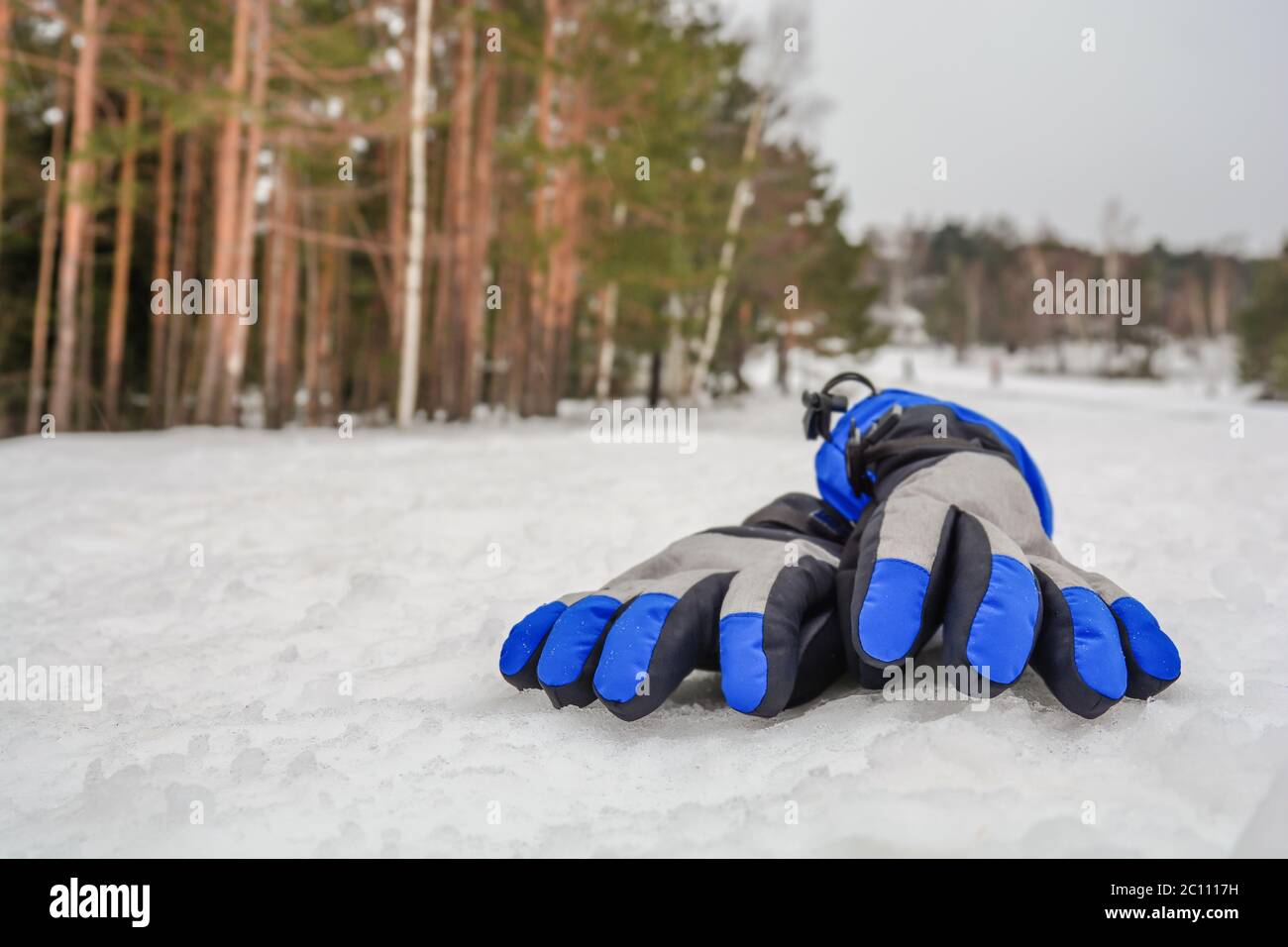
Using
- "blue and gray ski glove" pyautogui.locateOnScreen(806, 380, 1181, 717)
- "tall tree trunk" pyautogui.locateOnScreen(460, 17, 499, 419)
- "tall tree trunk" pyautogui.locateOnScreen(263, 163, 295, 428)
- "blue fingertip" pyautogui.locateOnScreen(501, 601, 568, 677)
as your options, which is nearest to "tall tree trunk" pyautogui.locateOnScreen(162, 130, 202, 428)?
"tall tree trunk" pyautogui.locateOnScreen(263, 163, 295, 428)

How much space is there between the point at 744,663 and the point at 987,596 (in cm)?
56

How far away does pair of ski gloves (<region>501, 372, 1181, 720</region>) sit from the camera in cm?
197

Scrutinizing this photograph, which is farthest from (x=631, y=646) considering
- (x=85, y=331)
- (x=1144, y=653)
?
(x=85, y=331)

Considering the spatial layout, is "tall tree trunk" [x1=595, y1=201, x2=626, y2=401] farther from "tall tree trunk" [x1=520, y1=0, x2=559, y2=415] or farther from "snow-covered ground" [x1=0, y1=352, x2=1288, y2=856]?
"snow-covered ground" [x1=0, y1=352, x2=1288, y2=856]

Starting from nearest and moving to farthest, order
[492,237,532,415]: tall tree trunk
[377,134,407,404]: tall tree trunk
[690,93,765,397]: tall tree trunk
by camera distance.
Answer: [377,134,407,404]: tall tree trunk < [492,237,532,415]: tall tree trunk < [690,93,765,397]: tall tree trunk

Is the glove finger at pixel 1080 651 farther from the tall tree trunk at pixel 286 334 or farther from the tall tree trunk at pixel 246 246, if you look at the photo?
the tall tree trunk at pixel 286 334

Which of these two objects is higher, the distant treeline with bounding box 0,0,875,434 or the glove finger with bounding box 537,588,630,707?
the distant treeline with bounding box 0,0,875,434

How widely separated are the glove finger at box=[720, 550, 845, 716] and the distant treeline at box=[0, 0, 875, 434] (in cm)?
1018

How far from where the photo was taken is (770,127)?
19.4m

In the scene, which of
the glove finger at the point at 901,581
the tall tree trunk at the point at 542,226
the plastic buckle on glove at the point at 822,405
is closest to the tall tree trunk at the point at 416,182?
the tall tree trunk at the point at 542,226

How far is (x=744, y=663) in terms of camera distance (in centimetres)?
205
